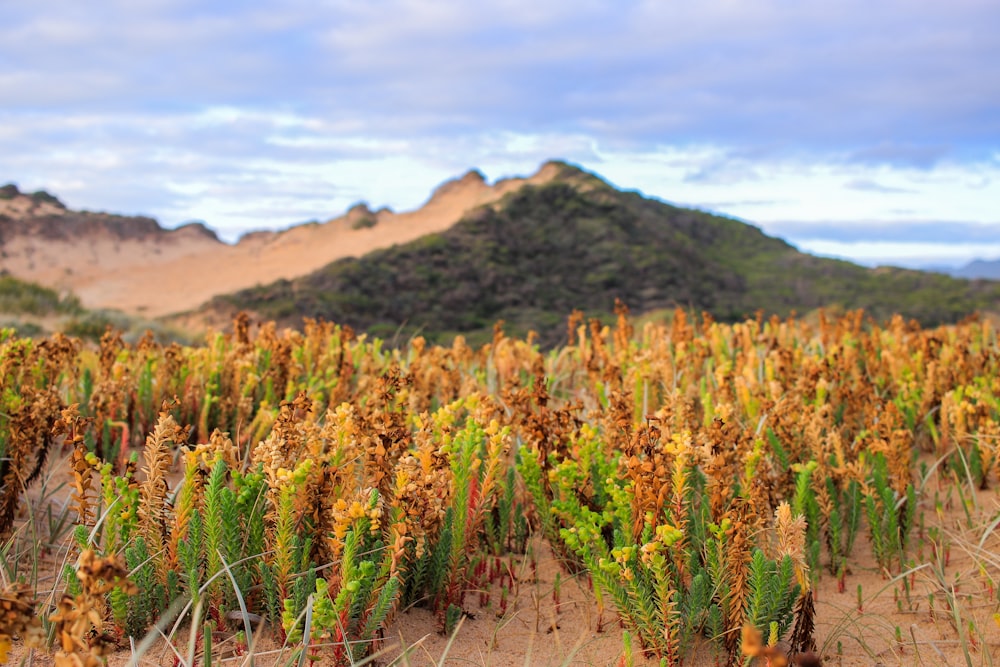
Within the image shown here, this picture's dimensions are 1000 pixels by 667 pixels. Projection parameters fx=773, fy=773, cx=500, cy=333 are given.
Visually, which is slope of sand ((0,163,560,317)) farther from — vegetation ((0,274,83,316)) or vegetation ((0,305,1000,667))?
vegetation ((0,305,1000,667))

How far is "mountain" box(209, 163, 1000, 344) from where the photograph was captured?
1933 centimetres

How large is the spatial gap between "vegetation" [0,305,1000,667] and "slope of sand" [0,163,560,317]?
85.2ft

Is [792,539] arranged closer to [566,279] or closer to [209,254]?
[566,279]

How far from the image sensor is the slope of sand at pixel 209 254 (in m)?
30.6

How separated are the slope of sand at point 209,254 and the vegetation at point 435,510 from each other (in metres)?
26.0

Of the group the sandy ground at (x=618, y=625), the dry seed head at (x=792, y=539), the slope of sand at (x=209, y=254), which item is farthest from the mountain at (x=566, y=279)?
the dry seed head at (x=792, y=539)

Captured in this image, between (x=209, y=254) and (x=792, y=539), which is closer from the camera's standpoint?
(x=792, y=539)

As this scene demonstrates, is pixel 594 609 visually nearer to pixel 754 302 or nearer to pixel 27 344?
pixel 27 344

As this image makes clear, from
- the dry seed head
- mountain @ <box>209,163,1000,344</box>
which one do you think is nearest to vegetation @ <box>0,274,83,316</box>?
mountain @ <box>209,163,1000,344</box>

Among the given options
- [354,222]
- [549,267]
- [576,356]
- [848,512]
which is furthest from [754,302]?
[848,512]

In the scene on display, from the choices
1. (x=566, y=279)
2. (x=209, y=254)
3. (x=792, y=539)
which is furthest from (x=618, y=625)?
(x=209, y=254)

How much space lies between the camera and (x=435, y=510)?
2402 mm

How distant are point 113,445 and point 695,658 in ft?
8.56

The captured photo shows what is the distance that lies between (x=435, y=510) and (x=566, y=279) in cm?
2123
